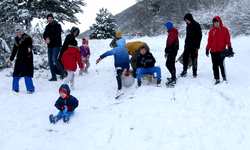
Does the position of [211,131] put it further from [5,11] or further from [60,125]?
[5,11]

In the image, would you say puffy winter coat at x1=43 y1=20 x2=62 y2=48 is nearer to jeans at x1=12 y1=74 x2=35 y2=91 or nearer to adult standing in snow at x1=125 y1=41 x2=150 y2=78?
jeans at x1=12 y1=74 x2=35 y2=91

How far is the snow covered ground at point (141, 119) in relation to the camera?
3.14 meters

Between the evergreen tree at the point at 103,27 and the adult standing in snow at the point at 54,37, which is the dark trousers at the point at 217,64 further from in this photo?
the evergreen tree at the point at 103,27

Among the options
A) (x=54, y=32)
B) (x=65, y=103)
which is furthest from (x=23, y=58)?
(x=65, y=103)

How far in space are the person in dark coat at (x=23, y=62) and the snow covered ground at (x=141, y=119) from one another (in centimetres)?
31

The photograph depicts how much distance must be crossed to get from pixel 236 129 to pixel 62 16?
18095 millimetres

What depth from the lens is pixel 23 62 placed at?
18.6 feet

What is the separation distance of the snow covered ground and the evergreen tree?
818 inches

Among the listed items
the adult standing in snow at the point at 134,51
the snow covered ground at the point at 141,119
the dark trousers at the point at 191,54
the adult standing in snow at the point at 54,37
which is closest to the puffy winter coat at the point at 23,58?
the snow covered ground at the point at 141,119

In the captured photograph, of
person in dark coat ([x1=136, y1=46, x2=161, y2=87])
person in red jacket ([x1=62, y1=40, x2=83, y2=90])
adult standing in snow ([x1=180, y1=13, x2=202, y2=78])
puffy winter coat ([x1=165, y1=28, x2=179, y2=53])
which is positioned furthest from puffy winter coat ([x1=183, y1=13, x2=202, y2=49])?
person in red jacket ([x1=62, y1=40, x2=83, y2=90])

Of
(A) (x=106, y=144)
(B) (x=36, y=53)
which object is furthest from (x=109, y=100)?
(B) (x=36, y=53)

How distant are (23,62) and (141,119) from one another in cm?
394

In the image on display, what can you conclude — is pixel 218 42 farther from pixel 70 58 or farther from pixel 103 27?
pixel 103 27

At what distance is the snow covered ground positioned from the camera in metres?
3.14
